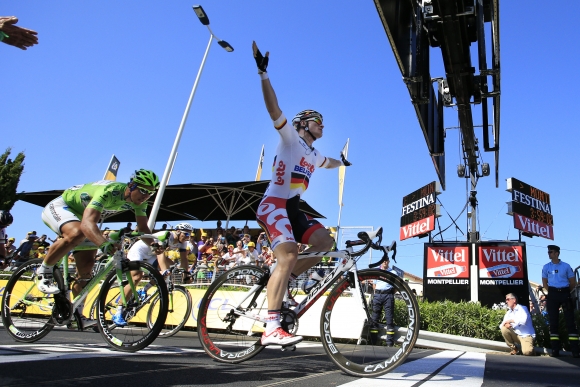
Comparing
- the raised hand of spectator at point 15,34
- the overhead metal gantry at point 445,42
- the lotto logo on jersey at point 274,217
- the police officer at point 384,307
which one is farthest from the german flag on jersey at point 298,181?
the overhead metal gantry at point 445,42

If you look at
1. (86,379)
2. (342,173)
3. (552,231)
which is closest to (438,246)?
(552,231)

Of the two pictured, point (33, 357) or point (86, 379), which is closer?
point (86, 379)

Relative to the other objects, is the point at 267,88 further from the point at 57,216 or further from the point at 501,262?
the point at 501,262

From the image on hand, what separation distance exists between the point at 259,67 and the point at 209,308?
2055 millimetres

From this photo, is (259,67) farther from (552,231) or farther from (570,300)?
(552,231)

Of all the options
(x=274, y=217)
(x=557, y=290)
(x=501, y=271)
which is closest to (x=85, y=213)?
(x=274, y=217)

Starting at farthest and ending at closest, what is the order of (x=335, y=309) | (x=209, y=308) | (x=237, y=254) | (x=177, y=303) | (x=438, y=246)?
1. (x=438, y=246)
2. (x=237, y=254)
3. (x=177, y=303)
4. (x=209, y=308)
5. (x=335, y=309)

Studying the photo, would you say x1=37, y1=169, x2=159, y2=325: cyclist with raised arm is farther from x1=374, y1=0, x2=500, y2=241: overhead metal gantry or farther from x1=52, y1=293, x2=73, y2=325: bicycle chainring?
x1=374, y1=0, x2=500, y2=241: overhead metal gantry

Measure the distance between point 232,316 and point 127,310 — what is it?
1050 mm

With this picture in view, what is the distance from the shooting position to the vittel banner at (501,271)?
16.9 meters

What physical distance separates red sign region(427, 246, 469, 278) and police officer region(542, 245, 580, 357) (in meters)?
7.67

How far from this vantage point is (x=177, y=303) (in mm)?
7730

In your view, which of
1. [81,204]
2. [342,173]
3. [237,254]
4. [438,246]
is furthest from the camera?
[342,173]

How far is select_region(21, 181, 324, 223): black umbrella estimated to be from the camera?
770 inches
